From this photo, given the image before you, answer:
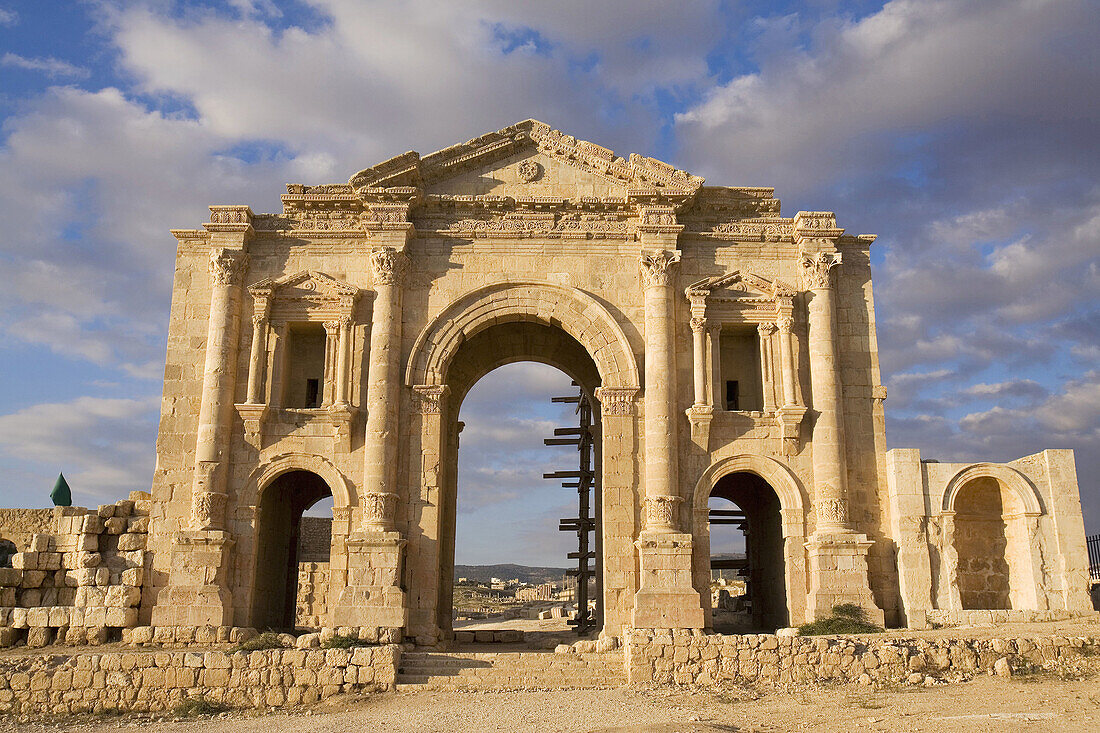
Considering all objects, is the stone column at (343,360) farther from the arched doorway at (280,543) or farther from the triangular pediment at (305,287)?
the arched doorway at (280,543)

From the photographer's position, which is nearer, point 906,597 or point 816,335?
point 906,597

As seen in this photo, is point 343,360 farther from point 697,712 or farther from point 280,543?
point 697,712

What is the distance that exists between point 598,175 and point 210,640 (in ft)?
40.7

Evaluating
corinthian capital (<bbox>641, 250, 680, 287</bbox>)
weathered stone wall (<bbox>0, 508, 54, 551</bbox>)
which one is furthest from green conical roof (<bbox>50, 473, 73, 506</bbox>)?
corinthian capital (<bbox>641, 250, 680, 287</bbox>)

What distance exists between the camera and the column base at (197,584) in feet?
58.5

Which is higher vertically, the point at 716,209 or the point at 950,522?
the point at 716,209

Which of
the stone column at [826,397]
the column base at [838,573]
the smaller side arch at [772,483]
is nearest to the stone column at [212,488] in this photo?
the smaller side arch at [772,483]

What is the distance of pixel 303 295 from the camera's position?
20062mm

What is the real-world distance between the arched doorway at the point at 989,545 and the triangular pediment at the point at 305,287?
13.4m

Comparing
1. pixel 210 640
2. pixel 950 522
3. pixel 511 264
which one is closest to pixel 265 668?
pixel 210 640

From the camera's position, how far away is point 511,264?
66.4ft

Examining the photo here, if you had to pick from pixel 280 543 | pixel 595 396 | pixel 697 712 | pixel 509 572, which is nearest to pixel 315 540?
pixel 280 543

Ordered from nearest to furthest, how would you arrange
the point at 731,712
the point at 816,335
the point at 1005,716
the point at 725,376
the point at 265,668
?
the point at 1005,716, the point at 731,712, the point at 265,668, the point at 816,335, the point at 725,376

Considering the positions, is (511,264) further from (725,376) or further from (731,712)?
(731,712)
